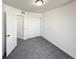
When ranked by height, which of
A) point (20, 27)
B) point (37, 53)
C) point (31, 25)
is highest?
point (31, 25)

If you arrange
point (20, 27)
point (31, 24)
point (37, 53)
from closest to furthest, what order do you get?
point (37, 53) < point (20, 27) < point (31, 24)

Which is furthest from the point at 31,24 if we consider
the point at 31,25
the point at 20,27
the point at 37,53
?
the point at 37,53

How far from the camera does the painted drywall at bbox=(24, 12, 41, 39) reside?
19.0 ft

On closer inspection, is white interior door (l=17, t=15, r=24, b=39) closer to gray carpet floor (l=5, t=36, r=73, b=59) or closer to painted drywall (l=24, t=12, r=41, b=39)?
Result: painted drywall (l=24, t=12, r=41, b=39)

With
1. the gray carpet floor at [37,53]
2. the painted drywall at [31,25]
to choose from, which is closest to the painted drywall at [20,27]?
the painted drywall at [31,25]

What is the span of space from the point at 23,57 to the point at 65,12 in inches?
115

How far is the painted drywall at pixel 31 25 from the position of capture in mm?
5789

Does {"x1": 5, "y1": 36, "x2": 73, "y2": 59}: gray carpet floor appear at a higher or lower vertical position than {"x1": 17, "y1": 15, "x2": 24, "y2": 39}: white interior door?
lower

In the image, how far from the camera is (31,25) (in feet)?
20.9

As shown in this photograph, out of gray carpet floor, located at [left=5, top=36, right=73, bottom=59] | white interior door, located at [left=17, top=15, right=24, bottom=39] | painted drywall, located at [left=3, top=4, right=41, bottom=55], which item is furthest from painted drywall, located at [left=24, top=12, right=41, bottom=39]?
gray carpet floor, located at [left=5, top=36, right=73, bottom=59]

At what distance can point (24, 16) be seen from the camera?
5.52 metres

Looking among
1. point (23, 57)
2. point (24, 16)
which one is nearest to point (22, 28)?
point (24, 16)

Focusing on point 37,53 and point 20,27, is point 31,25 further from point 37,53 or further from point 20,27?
point 37,53

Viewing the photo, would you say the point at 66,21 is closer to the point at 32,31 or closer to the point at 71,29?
the point at 71,29
